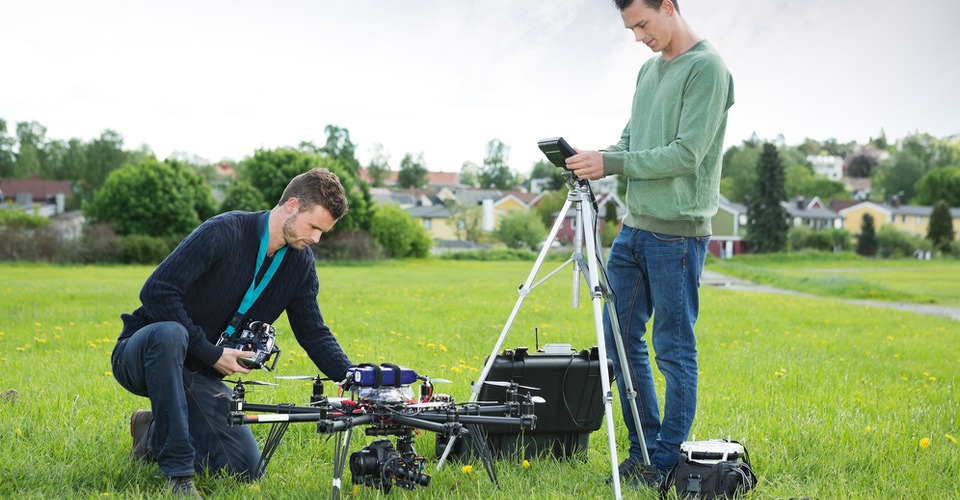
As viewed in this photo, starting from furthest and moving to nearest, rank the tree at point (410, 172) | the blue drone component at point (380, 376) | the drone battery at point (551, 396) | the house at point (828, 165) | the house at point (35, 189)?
1. the house at point (828, 165)
2. the tree at point (410, 172)
3. the house at point (35, 189)
4. the drone battery at point (551, 396)
5. the blue drone component at point (380, 376)

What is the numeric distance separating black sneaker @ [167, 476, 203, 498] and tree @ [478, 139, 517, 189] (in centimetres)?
13056

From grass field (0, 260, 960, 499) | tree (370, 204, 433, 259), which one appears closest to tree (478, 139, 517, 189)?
tree (370, 204, 433, 259)

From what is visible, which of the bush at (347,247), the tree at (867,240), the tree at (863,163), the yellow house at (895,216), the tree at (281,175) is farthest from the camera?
the tree at (863,163)

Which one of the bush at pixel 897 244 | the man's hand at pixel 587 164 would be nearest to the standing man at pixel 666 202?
the man's hand at pixel 587 164

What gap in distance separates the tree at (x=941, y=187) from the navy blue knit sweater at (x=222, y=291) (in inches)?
4395

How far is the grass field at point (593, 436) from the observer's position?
416 cm

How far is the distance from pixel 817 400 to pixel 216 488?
4.34 metres

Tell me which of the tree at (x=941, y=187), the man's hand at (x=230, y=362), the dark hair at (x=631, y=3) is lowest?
the man's hand at (x=230, y=362)

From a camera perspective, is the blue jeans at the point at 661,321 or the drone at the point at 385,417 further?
the blue jeans at the point at 661,321

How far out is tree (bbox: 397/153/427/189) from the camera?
5310 inches

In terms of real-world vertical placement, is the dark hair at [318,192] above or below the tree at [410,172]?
below

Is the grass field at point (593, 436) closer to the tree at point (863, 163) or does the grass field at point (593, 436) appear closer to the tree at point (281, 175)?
the tree at point (281, 175)

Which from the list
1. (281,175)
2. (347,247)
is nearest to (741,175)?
(281,175)

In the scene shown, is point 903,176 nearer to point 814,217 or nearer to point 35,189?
point 814,217
